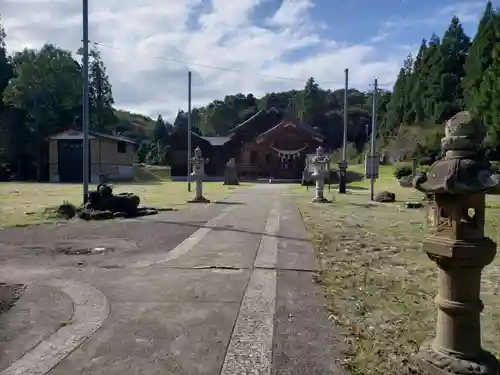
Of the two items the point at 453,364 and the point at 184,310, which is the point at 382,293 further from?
the point at 453,364

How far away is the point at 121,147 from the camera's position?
46719mm

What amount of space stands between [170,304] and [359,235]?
5930 mm

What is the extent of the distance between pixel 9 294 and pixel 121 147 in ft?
143

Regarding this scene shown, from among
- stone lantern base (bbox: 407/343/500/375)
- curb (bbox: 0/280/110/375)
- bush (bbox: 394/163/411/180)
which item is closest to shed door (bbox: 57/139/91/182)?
bush (bbox: 394/163/411/180)

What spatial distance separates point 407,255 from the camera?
7379 millimetres

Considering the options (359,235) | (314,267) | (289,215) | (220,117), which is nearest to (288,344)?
(314,267)

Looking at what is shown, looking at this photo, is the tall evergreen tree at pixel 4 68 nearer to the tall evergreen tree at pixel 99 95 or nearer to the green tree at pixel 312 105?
the tall evergreen tree at pixel 99 95

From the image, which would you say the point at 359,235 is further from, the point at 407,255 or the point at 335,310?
the point at 335,310

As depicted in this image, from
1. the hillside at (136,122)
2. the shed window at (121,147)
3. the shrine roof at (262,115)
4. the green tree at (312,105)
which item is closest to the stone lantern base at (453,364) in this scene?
the shrine roof at (262,115)

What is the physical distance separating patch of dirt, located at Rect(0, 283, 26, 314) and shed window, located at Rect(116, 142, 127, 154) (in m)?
42.4

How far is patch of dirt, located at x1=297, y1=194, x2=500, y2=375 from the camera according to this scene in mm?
3442

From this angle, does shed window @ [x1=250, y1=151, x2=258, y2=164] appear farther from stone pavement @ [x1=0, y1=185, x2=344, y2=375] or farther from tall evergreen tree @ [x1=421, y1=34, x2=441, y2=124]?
stone pavement @ [x1=0, y1=185, x2=344, y2=375]

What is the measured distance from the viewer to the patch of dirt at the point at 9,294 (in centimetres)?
429

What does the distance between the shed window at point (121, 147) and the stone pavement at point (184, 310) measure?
39.4m
